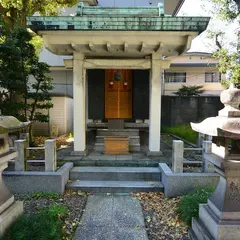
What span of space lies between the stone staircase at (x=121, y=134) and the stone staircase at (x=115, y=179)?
69.3 inches

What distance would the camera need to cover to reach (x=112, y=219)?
4.21 metres

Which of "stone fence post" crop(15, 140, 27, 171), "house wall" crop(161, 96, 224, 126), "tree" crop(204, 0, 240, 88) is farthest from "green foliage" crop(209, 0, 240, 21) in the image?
"stone fence post" crop(15, 140, 27, 171)

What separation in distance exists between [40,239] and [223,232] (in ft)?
8.48

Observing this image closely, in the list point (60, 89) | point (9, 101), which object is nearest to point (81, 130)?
point (9, 101)

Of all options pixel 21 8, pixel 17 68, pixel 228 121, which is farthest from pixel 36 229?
pixel 21 8

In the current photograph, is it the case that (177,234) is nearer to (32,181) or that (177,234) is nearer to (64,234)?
(64,234)

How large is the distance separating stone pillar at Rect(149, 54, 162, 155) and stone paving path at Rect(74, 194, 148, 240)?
2313mm

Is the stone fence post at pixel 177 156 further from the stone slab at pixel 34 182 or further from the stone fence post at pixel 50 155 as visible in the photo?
the stone fence post at pixel 50 155

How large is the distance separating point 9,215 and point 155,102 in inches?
197

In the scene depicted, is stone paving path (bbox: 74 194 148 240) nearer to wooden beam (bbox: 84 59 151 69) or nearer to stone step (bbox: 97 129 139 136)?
stone step (bbox: 97 129 139 136)

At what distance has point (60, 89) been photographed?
14844 millimetres

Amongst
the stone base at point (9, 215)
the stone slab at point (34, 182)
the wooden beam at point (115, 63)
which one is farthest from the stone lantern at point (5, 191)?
the wooden beam at point (115, 63)

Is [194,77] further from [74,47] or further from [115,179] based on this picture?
[115,179]

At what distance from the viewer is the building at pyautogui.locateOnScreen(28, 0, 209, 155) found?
18.2 ft
